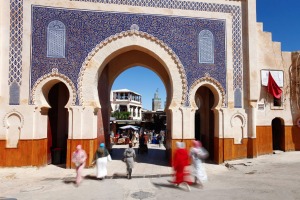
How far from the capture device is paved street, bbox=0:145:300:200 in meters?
6.12

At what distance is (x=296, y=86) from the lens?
11.7 metres

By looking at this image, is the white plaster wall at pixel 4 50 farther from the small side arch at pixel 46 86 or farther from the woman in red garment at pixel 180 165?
the woman in red garment at pixel 180 165

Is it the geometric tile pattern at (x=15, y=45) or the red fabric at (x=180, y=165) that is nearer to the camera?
the red fabric at (x=180, y=165)

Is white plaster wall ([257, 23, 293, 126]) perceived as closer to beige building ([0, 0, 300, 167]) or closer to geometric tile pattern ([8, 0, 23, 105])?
beige building ([0, 0, 300, 167])

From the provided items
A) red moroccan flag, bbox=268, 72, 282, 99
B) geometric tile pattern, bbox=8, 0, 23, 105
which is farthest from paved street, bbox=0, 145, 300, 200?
geometric tile pattern, bbox=8, 0, 23, 105

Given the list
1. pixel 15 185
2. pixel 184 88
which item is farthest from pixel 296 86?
pixel 15 185

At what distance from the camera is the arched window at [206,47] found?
33.7 feet

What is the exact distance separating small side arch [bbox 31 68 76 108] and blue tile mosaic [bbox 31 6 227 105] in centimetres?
16

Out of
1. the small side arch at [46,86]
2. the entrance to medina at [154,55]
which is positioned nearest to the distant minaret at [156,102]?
the entrance to medina at [154,55]

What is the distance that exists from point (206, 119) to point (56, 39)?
755 centimetres

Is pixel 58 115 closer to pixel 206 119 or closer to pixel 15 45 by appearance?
pixel 15 45

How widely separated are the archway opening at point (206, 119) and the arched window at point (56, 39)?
6.69m

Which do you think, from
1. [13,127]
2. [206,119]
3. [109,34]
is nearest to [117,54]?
[109,34]

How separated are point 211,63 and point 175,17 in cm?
237
